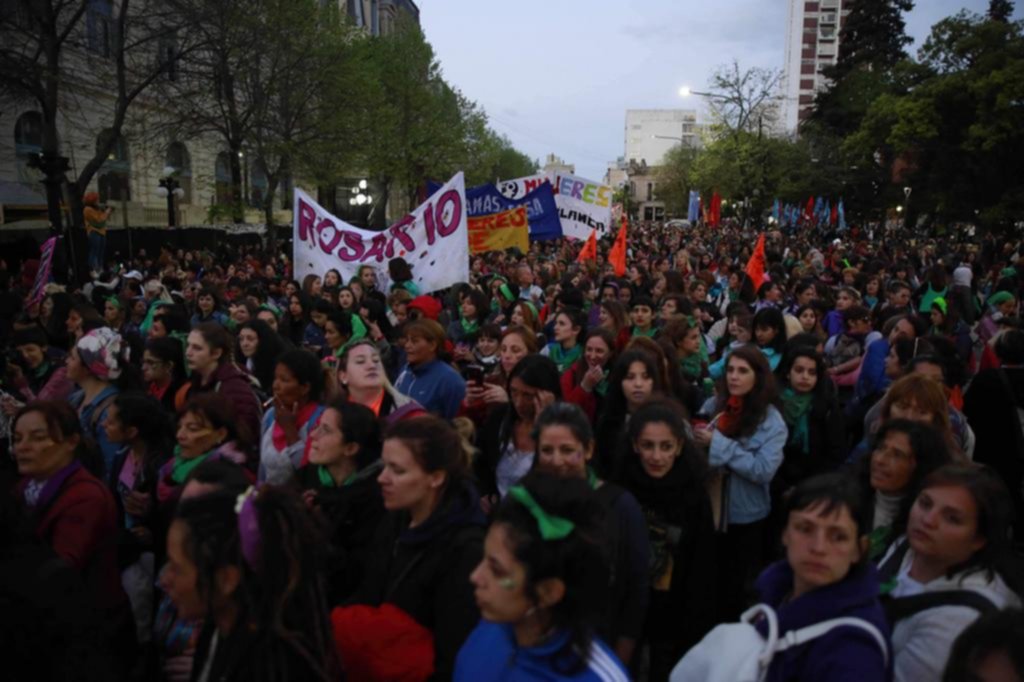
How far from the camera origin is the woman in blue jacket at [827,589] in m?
1.97

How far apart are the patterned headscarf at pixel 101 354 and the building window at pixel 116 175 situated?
2467 cm

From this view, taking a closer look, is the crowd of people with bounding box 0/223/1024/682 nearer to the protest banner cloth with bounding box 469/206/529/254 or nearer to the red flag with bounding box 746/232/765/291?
the red flag with bounding box 746/232/765/291

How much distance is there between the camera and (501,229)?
44.8 feet

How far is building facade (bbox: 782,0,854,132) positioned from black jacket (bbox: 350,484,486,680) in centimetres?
11947

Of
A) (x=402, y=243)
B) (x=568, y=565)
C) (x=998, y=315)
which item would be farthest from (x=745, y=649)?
(x=402, y=243)

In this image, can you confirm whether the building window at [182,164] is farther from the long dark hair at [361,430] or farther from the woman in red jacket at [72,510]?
the long dark hair at [361,430]

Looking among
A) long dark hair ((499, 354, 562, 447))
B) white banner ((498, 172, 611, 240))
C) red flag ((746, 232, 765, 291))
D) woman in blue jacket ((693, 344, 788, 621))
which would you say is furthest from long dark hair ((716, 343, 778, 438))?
white banner ((498, 172, 611, 240))

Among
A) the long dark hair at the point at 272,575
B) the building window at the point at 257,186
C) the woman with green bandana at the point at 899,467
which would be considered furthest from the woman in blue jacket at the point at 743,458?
the building window at the point at 257,186

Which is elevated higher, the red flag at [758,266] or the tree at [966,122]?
the tree at [966,122]

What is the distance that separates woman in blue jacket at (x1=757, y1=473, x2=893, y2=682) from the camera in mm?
1971

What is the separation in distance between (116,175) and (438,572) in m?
29.1

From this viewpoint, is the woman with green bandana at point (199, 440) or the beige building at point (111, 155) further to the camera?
the beige building at point (111, 155)

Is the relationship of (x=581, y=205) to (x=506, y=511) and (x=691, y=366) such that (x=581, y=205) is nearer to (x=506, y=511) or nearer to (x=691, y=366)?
(x=691, y=366)

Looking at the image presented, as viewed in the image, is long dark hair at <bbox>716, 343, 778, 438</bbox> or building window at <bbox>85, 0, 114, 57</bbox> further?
building window at <bbox>85, 0, 114, 57</bbox>
